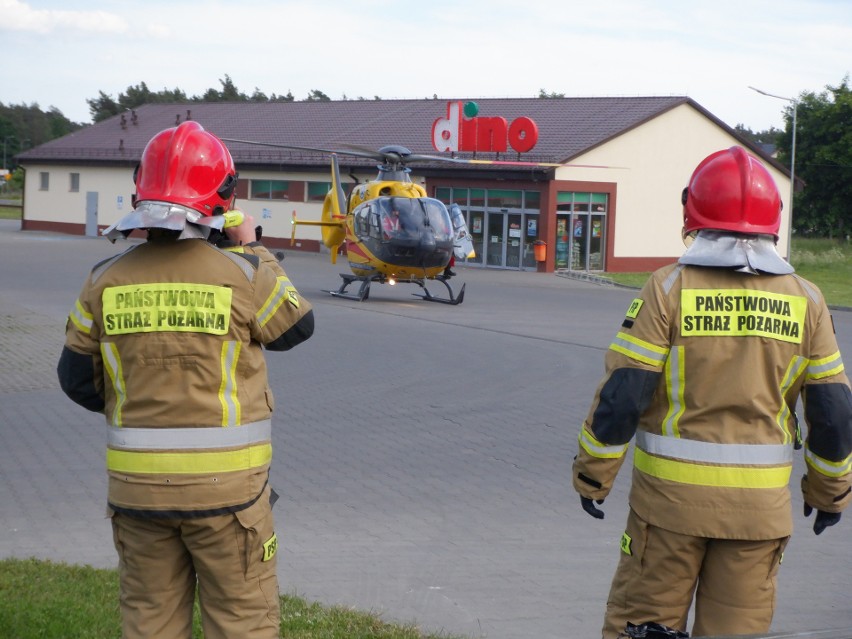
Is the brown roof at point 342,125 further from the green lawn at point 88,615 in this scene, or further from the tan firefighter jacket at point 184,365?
the tan firefighter jacket at point 184,365

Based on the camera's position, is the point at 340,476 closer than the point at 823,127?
Yes

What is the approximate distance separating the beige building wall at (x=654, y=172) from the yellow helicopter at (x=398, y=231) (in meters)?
14.7

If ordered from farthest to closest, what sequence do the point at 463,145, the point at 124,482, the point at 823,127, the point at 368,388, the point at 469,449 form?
1. the point at 823,127
2. the point at 463,145
3. the point at 368,388
4. the point at 469,449
5. the point at 124,482

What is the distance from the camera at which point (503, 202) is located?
131ft

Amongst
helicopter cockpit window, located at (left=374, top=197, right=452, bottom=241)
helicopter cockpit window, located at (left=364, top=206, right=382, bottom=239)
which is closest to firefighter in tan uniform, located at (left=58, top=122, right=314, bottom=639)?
helicopter cockpit window, located at (left=374, top=197, right=452, bottom=241)

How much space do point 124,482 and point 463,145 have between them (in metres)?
36.2

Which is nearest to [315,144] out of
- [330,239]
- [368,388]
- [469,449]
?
[330,239]

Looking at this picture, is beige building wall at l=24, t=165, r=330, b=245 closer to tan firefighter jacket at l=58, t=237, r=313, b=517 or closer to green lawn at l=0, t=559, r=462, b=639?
green lawn at l=0, t=559, r=462, b=639

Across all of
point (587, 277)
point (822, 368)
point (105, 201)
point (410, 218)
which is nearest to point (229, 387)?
point (822, 368)

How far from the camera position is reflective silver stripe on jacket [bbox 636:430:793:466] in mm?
3826

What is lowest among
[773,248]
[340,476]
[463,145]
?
[340,476]

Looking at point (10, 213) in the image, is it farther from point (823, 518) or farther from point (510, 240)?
point (823, 518)

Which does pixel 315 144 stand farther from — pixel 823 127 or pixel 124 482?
pixel 124 482

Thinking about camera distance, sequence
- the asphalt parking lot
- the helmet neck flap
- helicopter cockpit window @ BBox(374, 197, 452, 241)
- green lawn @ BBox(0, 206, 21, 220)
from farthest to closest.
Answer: green lawn @ BBox(0, 206, 21, 220) → helicopter cockpit window @ BBox(374, 197, 452, 241) → the asphalt parking lot → the helmet neck flap
